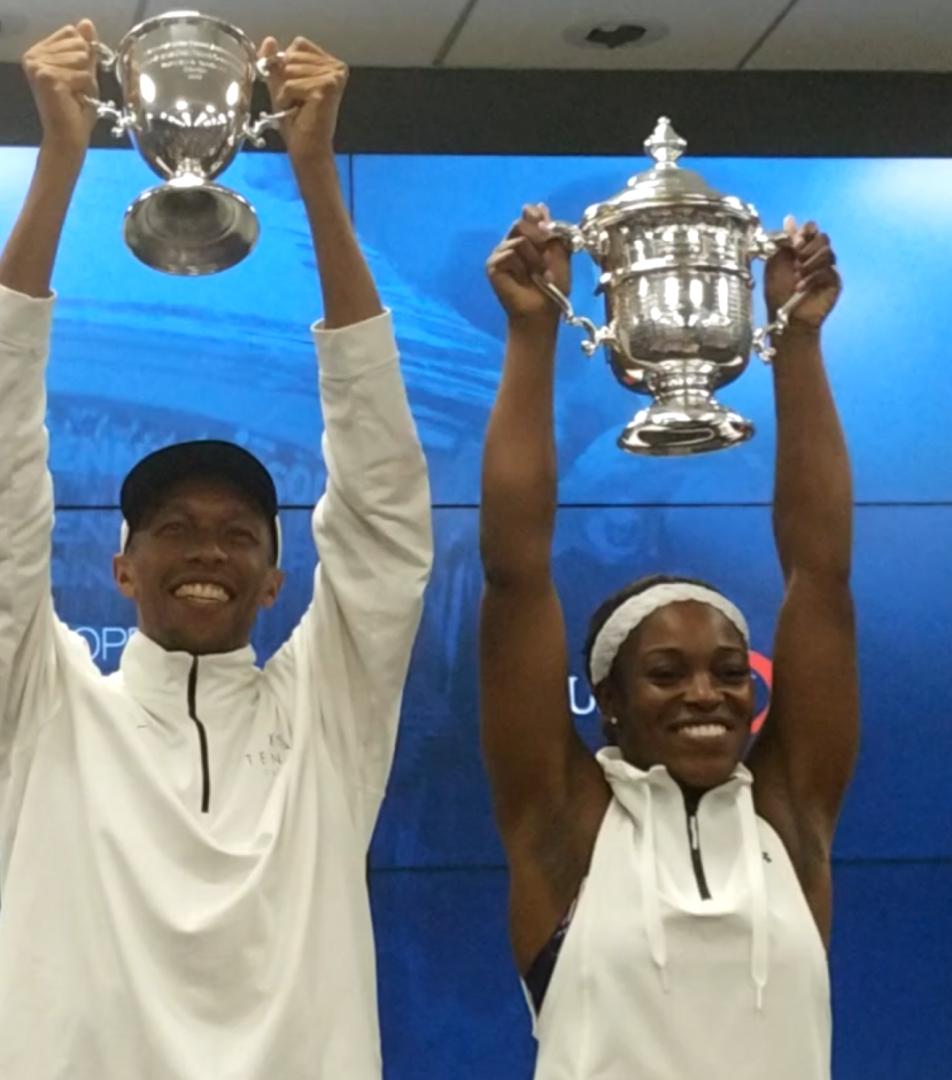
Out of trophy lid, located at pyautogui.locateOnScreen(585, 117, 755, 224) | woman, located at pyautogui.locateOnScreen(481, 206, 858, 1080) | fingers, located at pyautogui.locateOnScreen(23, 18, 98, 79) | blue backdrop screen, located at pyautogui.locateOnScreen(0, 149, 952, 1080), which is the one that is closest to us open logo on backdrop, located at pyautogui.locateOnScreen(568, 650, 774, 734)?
blue backdrop screen, located at pyautogui.locateOnScreen(0, 149, 952, 1080)

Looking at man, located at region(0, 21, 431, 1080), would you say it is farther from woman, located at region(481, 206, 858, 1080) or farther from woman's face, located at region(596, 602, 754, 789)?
woman's face, located at region(596, 602, 754, 789)

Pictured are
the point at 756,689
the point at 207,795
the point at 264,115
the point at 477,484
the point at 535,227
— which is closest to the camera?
the point at 207,795

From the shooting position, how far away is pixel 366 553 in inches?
70.2

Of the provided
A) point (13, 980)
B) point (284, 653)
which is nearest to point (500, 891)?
point (284, 653)

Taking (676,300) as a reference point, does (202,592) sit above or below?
below

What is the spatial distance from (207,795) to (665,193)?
2.66 feet

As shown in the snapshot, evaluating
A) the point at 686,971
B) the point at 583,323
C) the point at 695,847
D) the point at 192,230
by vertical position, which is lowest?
the point at 686,971

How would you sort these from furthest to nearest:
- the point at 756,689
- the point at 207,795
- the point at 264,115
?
the point at 756,689 → the point at 264,115 → the point at 207,795

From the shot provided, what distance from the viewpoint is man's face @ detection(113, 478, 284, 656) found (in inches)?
68.4

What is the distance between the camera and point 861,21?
3.31m

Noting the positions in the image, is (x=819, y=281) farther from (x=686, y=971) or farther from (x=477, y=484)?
(x=477, y=484)

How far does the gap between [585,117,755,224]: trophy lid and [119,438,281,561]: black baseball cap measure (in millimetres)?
480

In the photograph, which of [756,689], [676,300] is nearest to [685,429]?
[676,300]

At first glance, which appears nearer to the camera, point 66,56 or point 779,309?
point 66,56
